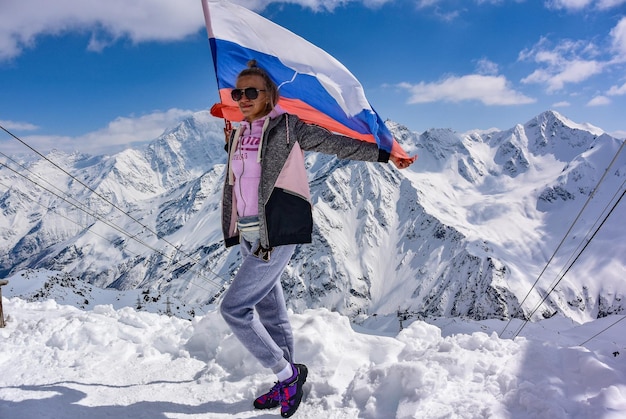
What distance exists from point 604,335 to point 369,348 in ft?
127

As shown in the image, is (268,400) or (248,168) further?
(268,400)

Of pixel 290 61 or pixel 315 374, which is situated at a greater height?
pixel 290 61

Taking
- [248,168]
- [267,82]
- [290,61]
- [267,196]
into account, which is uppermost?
[290,61]

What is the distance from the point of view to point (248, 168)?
150 inches

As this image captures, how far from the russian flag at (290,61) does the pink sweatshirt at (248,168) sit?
1156mm

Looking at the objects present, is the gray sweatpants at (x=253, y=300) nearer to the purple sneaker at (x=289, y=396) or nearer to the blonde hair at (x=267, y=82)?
the purple sneaker at (x=289, y=396)

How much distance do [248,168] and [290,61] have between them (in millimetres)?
1710

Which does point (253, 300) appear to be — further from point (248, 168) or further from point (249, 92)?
→ point (249, 92)

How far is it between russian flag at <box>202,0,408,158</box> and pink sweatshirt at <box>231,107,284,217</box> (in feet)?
A: 3.79

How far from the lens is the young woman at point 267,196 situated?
3.66 meters

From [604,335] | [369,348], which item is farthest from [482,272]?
[369,348]

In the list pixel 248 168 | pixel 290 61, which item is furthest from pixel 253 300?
pixel 290 61

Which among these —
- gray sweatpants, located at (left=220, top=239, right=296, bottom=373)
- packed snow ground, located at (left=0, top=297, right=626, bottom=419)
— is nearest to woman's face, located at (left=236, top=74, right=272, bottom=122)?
gray sweatpants, located at (left=220, top=239, right=296, bottom=373)

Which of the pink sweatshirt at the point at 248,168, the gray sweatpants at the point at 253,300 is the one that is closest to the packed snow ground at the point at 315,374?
the gray sweatpants at the point at 253,300
